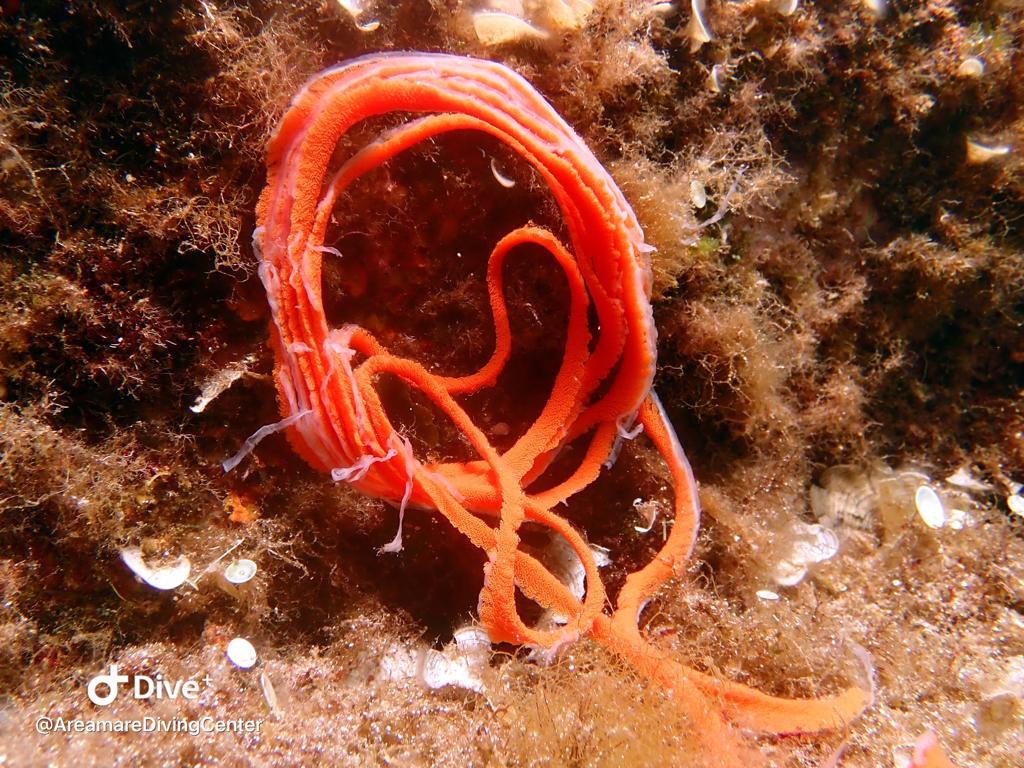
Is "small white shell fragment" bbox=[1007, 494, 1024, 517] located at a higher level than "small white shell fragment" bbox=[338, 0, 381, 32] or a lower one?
lower

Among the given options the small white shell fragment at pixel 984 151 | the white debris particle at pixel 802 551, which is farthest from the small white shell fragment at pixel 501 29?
the white debris particle at pixel 802 551

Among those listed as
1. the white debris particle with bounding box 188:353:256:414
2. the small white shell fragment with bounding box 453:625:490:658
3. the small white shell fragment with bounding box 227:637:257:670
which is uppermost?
the white debris particle with bounding box 188:353:256:414

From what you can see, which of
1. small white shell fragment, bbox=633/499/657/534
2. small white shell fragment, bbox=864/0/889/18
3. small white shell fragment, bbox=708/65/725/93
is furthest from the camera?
small white shell fragment, bbox=633/499/657/534

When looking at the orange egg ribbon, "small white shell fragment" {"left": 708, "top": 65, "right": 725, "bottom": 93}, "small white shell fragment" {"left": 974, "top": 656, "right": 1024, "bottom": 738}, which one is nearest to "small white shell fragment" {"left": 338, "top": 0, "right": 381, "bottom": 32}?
the orange egg ribbon

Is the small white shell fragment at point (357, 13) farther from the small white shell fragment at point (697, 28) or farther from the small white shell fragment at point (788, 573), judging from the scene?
the small white shell fragment at point (788, 573)

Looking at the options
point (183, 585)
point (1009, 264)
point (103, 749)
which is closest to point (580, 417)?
point (183, 585)

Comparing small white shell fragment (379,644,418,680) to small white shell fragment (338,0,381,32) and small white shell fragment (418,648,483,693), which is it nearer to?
small white shell fragment (418,648,483,693)
